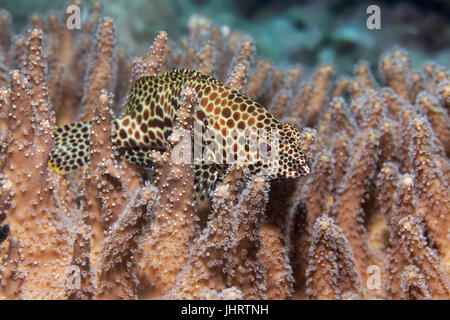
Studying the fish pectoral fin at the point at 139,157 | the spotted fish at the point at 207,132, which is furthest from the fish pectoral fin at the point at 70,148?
the fish pectoral fin at the point at 139,157

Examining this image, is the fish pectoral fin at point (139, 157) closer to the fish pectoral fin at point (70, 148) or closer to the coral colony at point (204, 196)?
the coral colony at point (204, 196)

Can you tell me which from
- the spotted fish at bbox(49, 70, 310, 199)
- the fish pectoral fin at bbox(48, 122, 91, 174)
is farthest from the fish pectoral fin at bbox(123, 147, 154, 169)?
the fish pectoral fin at bbox(48, 122, 91, 174)

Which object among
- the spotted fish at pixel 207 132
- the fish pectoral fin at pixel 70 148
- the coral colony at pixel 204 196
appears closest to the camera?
the coral colony at pixel 204 196

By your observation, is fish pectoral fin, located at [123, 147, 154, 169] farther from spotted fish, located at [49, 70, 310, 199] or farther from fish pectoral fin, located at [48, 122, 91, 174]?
fish pectoral fin, located at [48, 122, 91, 174]

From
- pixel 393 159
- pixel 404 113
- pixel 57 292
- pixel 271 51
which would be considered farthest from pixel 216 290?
pixel 271 51

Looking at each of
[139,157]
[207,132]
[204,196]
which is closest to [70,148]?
[139,157]

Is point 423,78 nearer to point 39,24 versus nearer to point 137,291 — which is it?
point 137,291
